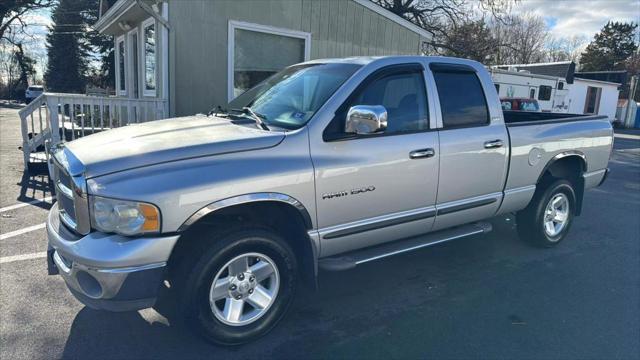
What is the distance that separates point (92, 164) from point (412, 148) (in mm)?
2406

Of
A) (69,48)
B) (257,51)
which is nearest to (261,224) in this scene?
(257,51)

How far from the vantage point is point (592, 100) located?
38156 mm

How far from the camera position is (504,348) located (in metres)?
3.35

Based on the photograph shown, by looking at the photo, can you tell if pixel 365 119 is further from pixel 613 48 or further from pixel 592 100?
pixel 613 48

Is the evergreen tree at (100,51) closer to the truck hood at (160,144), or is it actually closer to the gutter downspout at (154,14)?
the gutter downspout at (154,14)

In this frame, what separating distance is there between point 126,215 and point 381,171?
1907mm

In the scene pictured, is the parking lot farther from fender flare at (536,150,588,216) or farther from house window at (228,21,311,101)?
house window at (228,21,311,101)

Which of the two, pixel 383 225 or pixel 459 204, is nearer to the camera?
pixel 383 225

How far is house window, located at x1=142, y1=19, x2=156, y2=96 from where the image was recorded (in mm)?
10375

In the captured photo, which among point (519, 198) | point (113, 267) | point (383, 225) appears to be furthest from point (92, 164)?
point (519, 198)

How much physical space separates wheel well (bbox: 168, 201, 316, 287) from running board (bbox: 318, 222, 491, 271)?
175 millimetres

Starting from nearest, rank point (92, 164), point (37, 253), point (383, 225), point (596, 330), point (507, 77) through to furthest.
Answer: point (92, 164) < point (596, 330) < point (383, 225) < point (37, 253) < point (507, 77)

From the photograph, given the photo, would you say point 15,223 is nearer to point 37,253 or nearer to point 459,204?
point 37,253

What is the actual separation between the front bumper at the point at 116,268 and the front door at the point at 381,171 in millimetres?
1199
